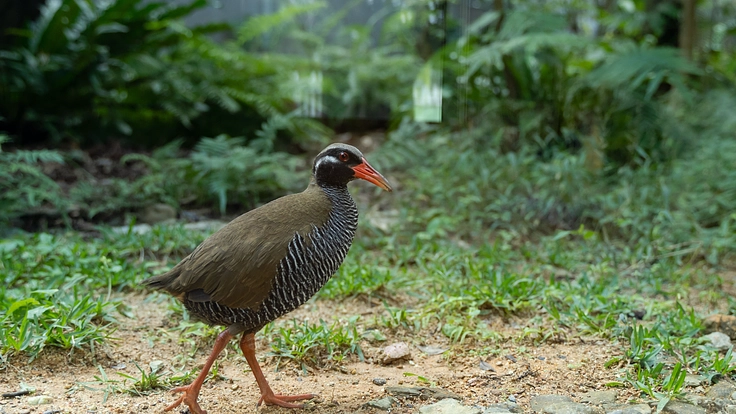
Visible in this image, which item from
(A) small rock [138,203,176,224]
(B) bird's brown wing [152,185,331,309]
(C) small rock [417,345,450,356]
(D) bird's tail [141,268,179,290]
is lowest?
(C) small rock [417,345,450,356]

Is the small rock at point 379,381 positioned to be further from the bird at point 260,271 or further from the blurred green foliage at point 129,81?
the blurred green foliage at point 129,81

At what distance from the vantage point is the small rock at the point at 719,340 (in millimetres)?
3276

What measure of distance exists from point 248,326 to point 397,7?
638 centimetres

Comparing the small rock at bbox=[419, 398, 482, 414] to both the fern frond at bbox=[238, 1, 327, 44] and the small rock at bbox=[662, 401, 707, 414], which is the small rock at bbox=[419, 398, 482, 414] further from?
the fern frond at bbox=[238, 1, 327, 44]

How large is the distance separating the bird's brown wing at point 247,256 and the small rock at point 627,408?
4.85 ft

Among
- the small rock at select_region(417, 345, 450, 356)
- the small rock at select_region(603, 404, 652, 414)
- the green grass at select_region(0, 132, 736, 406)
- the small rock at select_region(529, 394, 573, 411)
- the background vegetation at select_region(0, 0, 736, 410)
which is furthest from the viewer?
the background vegetation at select_region(0, 0, 736, 410)

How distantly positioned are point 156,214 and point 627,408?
14.0ft

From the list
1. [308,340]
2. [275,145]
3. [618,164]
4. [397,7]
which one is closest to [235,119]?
[275,145]

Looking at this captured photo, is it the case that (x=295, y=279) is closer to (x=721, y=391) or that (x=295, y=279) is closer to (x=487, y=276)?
(x=487, y=276)

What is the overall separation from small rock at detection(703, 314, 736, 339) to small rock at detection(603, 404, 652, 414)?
44.5 inches

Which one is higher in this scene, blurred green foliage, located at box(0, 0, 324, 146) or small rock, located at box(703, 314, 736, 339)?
blurred green foliage, located at box(0, 0, 324, 146)

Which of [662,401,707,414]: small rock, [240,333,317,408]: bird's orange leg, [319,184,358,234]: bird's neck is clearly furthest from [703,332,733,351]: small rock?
[240,333,317,408]: bird's orange leg

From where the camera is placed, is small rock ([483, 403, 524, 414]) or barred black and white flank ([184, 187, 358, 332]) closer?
small rock ([483, 403, 524, 414])

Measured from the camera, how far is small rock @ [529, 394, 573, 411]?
272 cm
